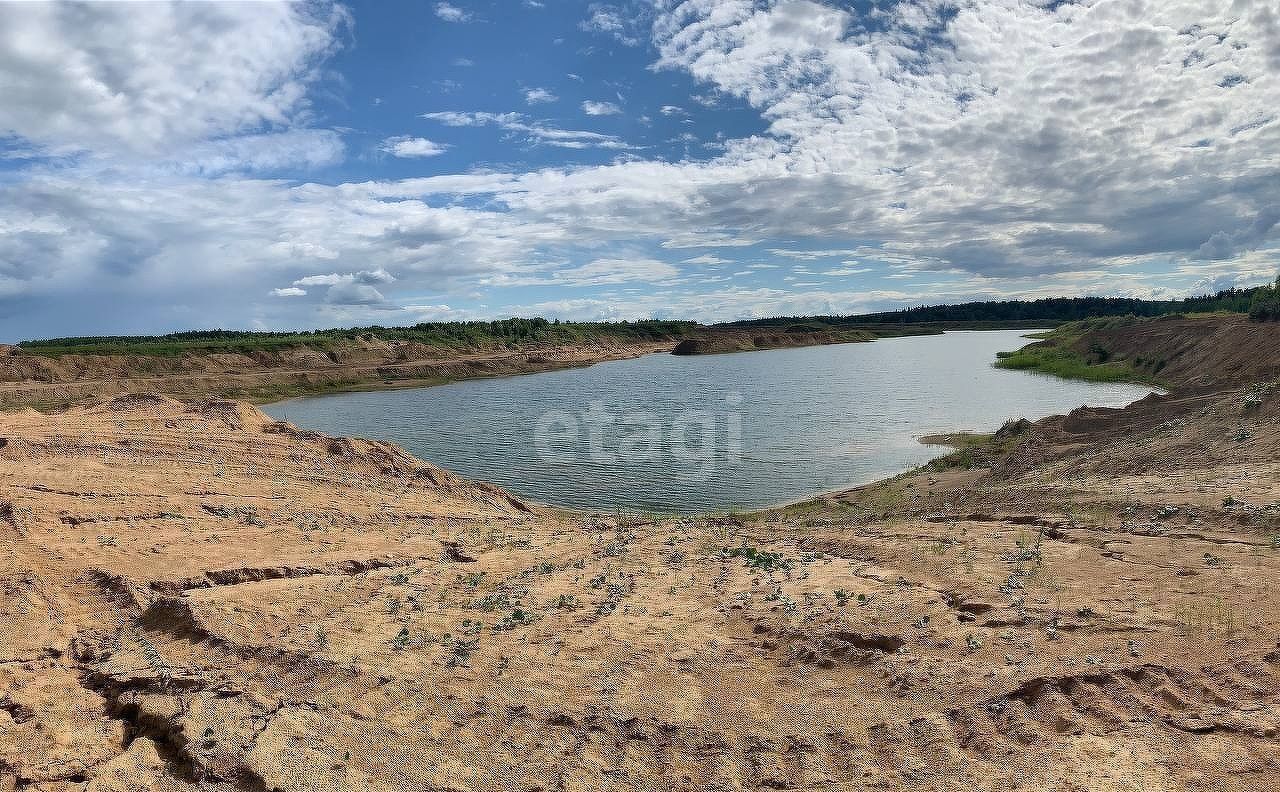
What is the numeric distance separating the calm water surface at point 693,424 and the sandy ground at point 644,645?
33.7 ft

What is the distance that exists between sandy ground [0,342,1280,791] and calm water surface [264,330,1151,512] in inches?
404

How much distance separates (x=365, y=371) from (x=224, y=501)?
225 feet

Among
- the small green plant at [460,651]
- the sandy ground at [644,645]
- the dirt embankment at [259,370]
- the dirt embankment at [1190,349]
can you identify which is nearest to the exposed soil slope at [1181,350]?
the dirt embankment at [1190,349]

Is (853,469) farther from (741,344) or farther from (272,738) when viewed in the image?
(741,344)

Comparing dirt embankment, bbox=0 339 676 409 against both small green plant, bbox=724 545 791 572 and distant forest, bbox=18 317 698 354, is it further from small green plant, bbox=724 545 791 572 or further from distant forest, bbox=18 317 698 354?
small green plant, bbox=724 545 791 572

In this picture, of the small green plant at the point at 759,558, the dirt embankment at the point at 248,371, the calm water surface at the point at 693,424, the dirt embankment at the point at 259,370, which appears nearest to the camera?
the small green plant at the point at 759,558

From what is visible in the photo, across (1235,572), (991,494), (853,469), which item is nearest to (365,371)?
(853,469)

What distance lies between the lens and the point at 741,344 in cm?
13125

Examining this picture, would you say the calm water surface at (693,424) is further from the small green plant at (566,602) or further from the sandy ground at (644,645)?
the small green plant at (566,602)

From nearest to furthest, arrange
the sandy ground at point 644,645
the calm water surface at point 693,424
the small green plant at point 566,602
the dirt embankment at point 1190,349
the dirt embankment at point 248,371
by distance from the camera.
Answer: the sandy ground at point 644,645 < the small green plant at point 566,602 < the calm water surface at point 693,424 < the dirt embankment at point 1190,349 < the dirt embankment at point 248,371

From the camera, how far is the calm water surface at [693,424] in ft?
87.0

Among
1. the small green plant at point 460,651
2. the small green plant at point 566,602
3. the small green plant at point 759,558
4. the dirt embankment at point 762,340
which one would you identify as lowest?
the small green plant at point 759,558

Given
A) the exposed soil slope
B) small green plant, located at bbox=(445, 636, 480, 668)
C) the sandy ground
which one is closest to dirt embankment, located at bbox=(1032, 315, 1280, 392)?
the exposed soil slope

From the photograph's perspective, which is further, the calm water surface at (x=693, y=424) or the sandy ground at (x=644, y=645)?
the calm water surface at (x=693, y=424)
